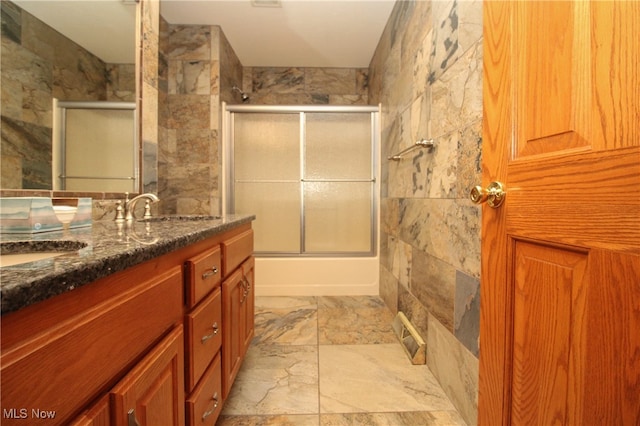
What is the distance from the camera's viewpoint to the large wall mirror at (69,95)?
0.94m

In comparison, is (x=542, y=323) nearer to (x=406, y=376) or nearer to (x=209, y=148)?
(x=406, y=376)

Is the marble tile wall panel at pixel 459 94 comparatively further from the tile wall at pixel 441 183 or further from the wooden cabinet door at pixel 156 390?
the wooden cabinet door at pixel 156 390

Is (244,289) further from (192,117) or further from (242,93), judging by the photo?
(242,93)

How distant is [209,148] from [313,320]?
5.54ft

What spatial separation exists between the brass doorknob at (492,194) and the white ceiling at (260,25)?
1.56m

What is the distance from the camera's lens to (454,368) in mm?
1204

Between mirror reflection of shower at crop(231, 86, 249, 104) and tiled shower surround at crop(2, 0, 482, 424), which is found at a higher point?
mirror reflection of shower at crop(231, 86, 249, 104)

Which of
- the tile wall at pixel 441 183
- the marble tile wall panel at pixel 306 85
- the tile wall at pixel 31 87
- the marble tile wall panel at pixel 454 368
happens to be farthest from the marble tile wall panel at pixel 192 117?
the marble tile wall panel at pixel 454 368

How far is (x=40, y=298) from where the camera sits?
34cm

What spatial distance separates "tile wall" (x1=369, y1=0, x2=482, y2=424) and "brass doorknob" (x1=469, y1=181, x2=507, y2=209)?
37 cm

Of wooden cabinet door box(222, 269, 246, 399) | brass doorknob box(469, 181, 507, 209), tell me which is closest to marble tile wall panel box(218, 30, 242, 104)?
wooden cabinet door box(222, 269, 246, 399)

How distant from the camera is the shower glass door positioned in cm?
273

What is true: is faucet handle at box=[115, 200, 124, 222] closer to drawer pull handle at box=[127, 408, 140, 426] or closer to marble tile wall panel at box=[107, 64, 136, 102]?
marble tile wall panel at box=[107, 64, 136, 102]

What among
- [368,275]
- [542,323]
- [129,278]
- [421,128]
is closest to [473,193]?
[542,323]
